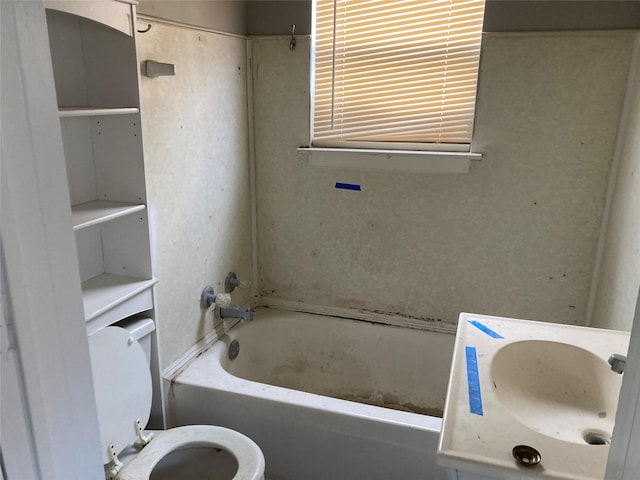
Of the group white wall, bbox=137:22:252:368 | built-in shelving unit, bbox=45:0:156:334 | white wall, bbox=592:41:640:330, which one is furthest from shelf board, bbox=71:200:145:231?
white wall, bbox=592:41:640:330

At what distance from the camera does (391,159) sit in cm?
233

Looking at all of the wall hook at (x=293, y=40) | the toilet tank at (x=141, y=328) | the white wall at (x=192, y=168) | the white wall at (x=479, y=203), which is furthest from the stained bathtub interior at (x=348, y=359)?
the wall hook at (x=293, y=40)

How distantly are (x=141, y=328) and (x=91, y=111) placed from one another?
0.74m

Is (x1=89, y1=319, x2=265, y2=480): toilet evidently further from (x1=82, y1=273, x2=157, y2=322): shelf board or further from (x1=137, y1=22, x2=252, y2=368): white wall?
(x1=137, y1=22, x2=252, y2=368): white wall

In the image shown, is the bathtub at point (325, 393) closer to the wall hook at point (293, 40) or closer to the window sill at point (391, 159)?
the window sill at point (391, 159)

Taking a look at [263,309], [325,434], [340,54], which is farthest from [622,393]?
[263,309]

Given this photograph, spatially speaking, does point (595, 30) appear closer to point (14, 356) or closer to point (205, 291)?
point (205, 291)

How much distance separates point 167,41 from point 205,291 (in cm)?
102

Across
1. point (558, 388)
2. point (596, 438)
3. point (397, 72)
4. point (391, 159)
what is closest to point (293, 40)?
point (397, 72)

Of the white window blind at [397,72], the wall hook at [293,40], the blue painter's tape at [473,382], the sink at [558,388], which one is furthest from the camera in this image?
the wall hook at [293,40]

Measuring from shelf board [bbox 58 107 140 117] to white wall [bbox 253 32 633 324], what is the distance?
39.4 inches

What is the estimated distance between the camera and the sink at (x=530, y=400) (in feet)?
3.10

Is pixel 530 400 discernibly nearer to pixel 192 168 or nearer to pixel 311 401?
pixel 311 401

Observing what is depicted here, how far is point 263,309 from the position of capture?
107 inches
